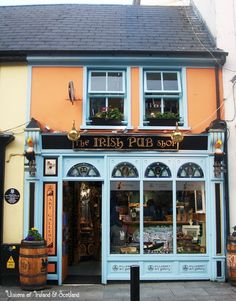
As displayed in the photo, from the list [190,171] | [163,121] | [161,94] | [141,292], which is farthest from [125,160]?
[141,292]

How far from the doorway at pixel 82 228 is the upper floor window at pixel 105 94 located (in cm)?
185

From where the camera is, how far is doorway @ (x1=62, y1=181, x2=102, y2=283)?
10.8 meters

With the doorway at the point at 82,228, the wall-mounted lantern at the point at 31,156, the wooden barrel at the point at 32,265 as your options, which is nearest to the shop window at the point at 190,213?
the doorway at the point at 82,228

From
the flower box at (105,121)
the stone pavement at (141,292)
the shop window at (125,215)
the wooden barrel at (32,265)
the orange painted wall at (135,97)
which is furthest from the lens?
the orange painted wall at (135,97)

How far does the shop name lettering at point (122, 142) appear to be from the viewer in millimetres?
9680

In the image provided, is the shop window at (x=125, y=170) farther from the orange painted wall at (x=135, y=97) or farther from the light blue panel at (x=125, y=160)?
the orange painted wall at (x=135, y=97)

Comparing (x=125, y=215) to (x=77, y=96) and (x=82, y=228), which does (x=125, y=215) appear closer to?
(x=82, y=228)

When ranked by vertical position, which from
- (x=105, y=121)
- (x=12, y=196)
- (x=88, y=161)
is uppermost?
(x=105, y=121)

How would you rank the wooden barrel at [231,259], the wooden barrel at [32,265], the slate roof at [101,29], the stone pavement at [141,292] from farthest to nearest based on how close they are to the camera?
the slate roof at [101,29] → the wooden barrel at [231,259] → the wooden barrel at [32,265] → the stone pavement at [141,292]

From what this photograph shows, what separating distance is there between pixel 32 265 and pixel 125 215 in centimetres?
241

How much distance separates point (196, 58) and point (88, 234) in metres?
5.69

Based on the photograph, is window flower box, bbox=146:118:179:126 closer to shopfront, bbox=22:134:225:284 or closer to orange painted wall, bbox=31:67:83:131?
shopfront, bbox=22:134:225:284

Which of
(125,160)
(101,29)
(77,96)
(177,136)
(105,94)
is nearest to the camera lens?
(177,136)

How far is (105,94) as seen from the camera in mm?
10188
